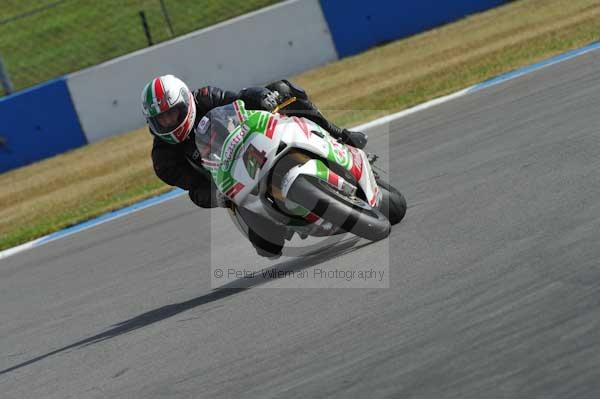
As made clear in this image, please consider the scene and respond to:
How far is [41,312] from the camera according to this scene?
765 centimetres

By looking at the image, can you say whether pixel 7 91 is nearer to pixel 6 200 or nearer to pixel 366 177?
pixel 6 200

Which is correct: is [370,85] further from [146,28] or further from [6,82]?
[6,82]

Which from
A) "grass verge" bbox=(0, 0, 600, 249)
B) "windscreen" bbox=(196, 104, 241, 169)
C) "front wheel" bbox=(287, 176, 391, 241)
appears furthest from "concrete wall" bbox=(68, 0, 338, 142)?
"front wheel" bbox=(287, 176, 391, 241)

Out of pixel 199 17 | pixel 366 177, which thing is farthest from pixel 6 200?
pixel 366 177

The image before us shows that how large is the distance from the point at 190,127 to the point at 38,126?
11714mm

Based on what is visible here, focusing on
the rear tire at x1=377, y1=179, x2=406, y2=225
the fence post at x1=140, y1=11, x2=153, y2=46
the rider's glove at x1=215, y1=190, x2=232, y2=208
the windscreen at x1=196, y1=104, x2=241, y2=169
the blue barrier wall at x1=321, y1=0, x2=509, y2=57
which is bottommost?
the blue barrier wall at x1=321, y1=0, x2=509, y2=57

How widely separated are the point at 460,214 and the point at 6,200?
35.7 feet

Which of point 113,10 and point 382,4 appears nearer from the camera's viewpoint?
point 382,4

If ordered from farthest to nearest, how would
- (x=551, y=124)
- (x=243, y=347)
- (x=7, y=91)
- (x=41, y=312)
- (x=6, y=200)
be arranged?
(x=7, y=91) → (x=6, y=200) → (x=551, y=124) → (x=41, y=312) → (x=243, y=347)

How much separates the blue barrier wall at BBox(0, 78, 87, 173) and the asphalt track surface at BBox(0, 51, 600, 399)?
27.5ft

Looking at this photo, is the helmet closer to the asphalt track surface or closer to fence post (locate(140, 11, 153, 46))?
the asphalt track surface

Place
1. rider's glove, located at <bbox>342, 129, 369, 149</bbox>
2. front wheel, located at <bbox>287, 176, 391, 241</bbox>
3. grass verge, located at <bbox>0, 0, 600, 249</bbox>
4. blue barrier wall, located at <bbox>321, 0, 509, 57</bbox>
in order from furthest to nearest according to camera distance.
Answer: blue barrier wall, located at <bbox>321, 0, 509, 57</bbox>
grass verge, located at <bbox>0, 0, 600, 249</bbox>
rider's glove, located at <bbox>342, 129, 369, 149</bbox>
front wheel, located at <bbox>287, 176, 391, 241</bbox>

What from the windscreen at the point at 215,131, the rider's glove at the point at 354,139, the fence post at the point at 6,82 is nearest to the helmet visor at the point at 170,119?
the windscreen at the point at 215,131

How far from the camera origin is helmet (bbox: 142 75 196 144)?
655 cm
